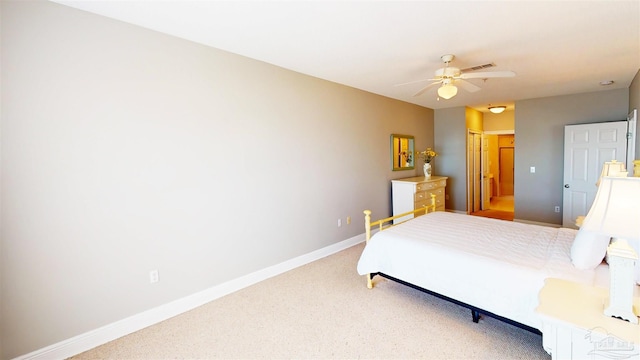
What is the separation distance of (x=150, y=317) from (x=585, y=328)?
118 inches

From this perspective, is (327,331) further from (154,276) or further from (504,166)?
(504,166)

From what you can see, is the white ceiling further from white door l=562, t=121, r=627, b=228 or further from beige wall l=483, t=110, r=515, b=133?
beige wall l=483, t=110, r=515, b=133

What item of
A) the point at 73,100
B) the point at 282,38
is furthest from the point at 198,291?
the point at 282,38

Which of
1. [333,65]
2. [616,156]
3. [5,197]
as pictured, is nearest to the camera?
[5,197]

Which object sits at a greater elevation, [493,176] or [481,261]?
[493,176]

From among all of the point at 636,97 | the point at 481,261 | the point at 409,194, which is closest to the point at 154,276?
the point at 481,261

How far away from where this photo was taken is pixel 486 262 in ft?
7.14

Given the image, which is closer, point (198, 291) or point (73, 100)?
point (73, 100)

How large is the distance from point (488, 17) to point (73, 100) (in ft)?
10.8

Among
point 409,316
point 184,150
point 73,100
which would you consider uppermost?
point 73,100

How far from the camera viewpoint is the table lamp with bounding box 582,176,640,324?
1135 mm

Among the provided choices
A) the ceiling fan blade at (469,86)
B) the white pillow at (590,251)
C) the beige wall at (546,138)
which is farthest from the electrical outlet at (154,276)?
the beige wall at (546,138)

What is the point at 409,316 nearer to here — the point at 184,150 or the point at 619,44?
the point at 184,150

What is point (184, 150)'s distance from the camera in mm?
2666
